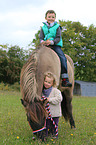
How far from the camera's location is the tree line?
2183 cm

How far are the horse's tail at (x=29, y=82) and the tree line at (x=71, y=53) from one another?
17.9 meters

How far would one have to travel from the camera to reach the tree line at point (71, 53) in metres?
21.8

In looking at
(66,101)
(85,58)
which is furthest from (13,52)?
(66,101)

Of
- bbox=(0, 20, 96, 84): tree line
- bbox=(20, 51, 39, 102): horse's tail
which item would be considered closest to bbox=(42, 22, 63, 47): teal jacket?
bbox=(20, 51, 39, 102): horse's tail

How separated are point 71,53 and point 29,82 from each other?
19.5m

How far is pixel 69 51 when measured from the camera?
22.3 m

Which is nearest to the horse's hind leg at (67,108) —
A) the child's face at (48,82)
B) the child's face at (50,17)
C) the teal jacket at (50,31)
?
the teal jacket at (50,31)

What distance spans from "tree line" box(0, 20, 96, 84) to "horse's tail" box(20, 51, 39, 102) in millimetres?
17913

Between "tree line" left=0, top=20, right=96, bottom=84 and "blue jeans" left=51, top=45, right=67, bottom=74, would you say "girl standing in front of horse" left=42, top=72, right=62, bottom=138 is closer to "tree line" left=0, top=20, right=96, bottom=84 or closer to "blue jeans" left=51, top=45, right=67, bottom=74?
"blue jeans" left=51, top=45, right=67, bottom=74

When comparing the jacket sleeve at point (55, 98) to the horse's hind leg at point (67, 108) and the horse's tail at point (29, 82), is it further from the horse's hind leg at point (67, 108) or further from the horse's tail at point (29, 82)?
the horse's hind leg at point (67, 108)

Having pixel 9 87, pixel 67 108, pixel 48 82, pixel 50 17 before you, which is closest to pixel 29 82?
pixel 48 82

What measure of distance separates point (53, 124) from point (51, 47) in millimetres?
1870

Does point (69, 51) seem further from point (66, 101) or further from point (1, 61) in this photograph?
point (66, 101)

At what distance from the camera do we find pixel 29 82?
Answer: 3225 mm
